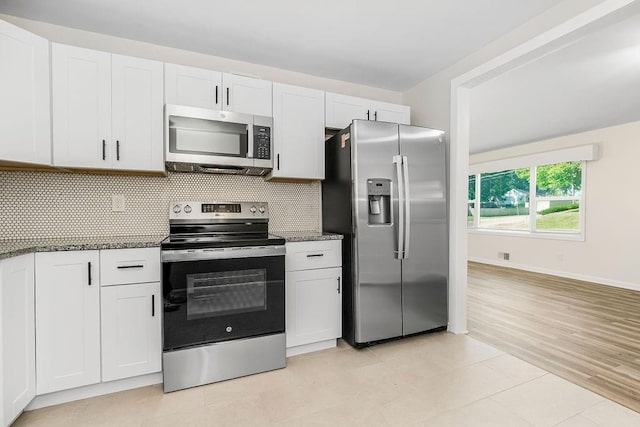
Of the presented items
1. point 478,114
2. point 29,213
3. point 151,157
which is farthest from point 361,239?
point 478,114

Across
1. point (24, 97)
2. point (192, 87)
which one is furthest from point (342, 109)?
point (24, 97)

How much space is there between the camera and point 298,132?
2787mm

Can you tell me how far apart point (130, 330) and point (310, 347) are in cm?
131

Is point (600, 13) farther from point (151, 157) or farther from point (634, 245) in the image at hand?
point (634, 245)

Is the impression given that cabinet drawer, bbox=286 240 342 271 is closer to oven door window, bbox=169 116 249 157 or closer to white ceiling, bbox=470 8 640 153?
oven door window, bbox=169 116 249 157

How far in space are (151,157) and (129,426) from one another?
5.52 ft

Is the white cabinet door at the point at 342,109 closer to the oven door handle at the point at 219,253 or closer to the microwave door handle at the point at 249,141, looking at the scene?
the microwave door handle at the point at 249,141

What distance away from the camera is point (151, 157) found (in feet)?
7.61

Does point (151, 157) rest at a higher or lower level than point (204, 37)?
lower

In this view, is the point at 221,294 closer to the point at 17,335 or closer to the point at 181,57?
the point at 17,335

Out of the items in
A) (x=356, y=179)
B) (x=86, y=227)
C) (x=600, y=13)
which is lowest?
(x=86, y=227)

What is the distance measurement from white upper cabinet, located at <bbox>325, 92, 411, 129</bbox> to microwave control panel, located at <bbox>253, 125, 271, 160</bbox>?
0.62 metres

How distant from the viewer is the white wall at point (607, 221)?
15.0 ft

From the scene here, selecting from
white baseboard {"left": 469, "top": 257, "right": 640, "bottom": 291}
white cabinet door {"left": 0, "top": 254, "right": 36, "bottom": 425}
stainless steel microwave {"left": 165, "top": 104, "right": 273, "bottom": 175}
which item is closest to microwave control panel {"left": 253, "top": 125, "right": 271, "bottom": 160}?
stainless steel microwave {"left": 165, "top": 104, "right": 273, "bottom": 175}
